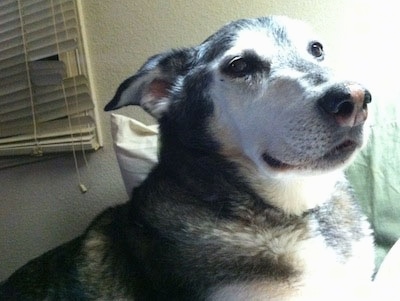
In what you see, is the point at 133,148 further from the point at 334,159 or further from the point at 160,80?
the point at 334,159

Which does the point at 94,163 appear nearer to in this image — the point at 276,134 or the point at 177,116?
the point at 177,116

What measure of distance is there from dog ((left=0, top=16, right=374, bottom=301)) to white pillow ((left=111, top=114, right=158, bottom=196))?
324 mm

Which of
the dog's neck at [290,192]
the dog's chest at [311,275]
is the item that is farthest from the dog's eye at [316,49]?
the dog's chest at [311,275]

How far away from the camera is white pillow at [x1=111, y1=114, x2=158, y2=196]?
→ 5.53 ft

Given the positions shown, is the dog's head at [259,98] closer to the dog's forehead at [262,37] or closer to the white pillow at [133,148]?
the dog's forehead at [262,37]

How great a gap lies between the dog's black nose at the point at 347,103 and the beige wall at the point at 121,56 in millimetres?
688

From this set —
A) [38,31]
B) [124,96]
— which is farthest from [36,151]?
[124,96]

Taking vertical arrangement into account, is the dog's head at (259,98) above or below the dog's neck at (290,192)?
above

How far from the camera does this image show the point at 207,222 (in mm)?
1211

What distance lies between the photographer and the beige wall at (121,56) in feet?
6.13

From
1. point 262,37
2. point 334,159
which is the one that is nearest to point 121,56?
point 262,37

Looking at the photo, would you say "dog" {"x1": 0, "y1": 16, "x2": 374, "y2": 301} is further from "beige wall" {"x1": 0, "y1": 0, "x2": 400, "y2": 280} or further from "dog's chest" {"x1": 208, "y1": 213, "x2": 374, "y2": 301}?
"beige wall" {"x1": 0, "y1": 0, "x2": 400, "y2": 280}

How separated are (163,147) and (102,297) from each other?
1.21 feet

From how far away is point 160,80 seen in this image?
136 cm
